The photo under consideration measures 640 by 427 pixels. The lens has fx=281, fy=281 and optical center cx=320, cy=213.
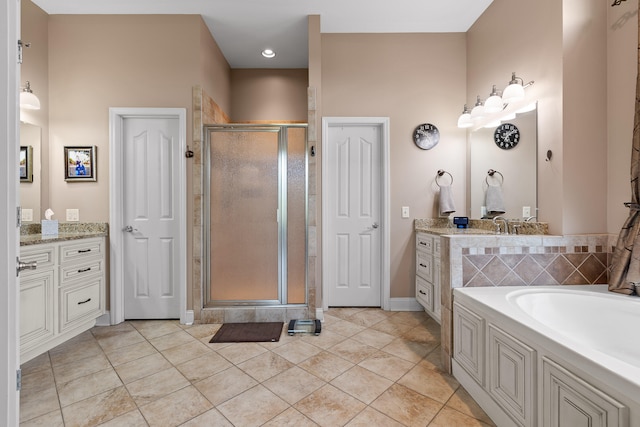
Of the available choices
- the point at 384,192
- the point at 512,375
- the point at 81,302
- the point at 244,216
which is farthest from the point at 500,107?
the point at 81,302

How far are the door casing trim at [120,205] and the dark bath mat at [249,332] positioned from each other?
47 centimetres

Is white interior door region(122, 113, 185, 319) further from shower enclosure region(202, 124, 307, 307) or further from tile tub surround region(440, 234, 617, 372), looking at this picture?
tile tub surround region(440, 234, 617, 372)

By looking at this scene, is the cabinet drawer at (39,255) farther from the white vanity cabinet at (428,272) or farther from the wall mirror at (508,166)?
the wall mirror at (508,166)

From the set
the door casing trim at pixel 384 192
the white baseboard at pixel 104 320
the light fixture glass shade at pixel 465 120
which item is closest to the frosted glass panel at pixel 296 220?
the door casing trim at pixel 384 192

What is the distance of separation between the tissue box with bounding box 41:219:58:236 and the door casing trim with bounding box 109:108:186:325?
1.30 ft

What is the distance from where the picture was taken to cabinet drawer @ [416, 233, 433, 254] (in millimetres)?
2701

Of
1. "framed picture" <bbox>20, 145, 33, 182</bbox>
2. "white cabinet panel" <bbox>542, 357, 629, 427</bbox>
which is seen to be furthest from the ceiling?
"white cabinet panel" <bbox>542, 357, 629, 427</bbox>

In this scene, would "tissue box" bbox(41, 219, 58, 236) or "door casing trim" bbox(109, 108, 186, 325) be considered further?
"door casing trim" bbox(109, 108, 186, 325)

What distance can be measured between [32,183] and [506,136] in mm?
4314

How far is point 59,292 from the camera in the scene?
2.24 meters

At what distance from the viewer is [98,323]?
274cm

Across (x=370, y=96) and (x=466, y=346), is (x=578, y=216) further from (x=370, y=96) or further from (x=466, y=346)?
(x=370, y=96)

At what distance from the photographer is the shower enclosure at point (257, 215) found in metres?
2.85

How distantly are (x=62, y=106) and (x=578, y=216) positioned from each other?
4567 mm
